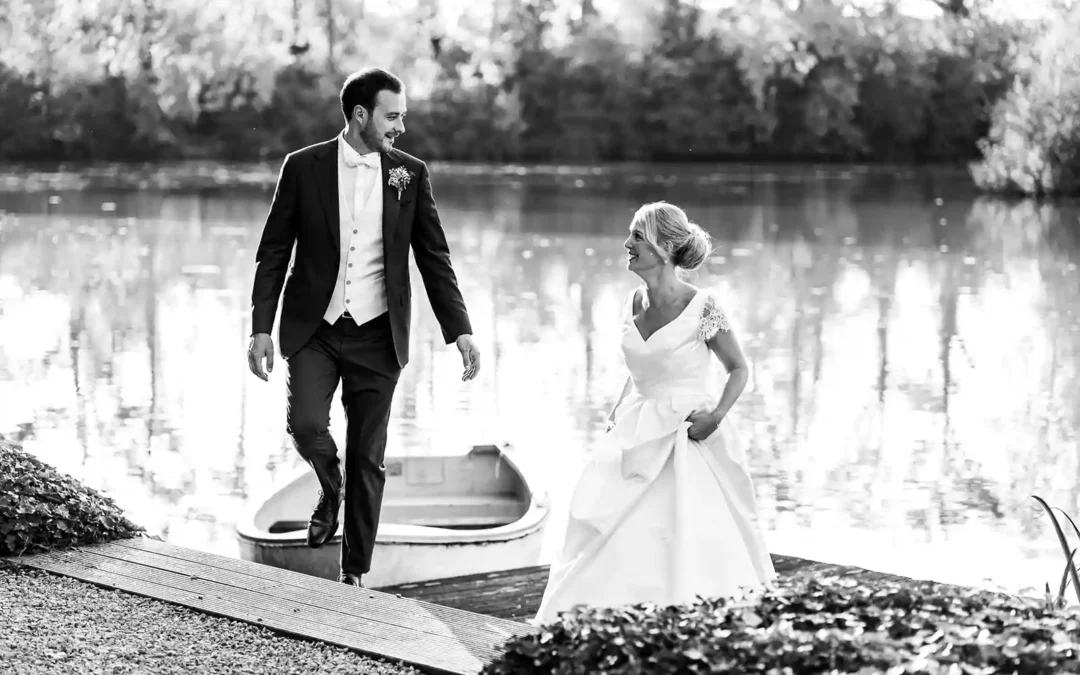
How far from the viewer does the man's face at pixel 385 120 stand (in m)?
5.21

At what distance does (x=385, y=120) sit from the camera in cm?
524

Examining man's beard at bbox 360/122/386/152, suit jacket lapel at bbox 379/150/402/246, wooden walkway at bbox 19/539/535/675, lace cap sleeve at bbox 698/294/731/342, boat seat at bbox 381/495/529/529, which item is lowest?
boat seat at bbox 381/495/529/529

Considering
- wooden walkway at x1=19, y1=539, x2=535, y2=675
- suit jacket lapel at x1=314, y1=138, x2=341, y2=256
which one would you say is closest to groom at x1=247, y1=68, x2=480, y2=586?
suit jacket lapel at x1=314, y1=138, x2=341, y2=256

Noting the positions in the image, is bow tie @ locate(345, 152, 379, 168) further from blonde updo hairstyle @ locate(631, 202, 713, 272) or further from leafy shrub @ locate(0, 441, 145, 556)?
leafy shrub @ locate(0, 441, 145, 556)

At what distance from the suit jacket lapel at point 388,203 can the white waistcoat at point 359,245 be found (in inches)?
0.7

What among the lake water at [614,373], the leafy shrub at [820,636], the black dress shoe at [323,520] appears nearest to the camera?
the leafy shrub at [820,636]

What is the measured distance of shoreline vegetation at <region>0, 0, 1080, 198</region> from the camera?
2270 inches

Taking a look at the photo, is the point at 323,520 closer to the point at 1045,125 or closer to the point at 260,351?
the point at 260,351

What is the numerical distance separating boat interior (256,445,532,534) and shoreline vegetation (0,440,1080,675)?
3.00 meters

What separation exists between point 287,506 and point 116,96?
54235mm

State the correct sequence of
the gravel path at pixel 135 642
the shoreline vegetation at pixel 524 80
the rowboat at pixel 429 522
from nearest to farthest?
the gravel path at pixel 135 642 → the rowboat at pixel 429 522 → the shoreline vegetation at pixel 524 80

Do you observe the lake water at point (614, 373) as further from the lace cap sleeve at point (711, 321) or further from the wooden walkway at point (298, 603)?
the wooden walkway at point (298, 603)

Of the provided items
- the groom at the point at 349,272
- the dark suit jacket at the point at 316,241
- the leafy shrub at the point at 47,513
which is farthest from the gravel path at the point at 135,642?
the dark suit jacket at the point at 316,241

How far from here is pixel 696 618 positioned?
327 cm
